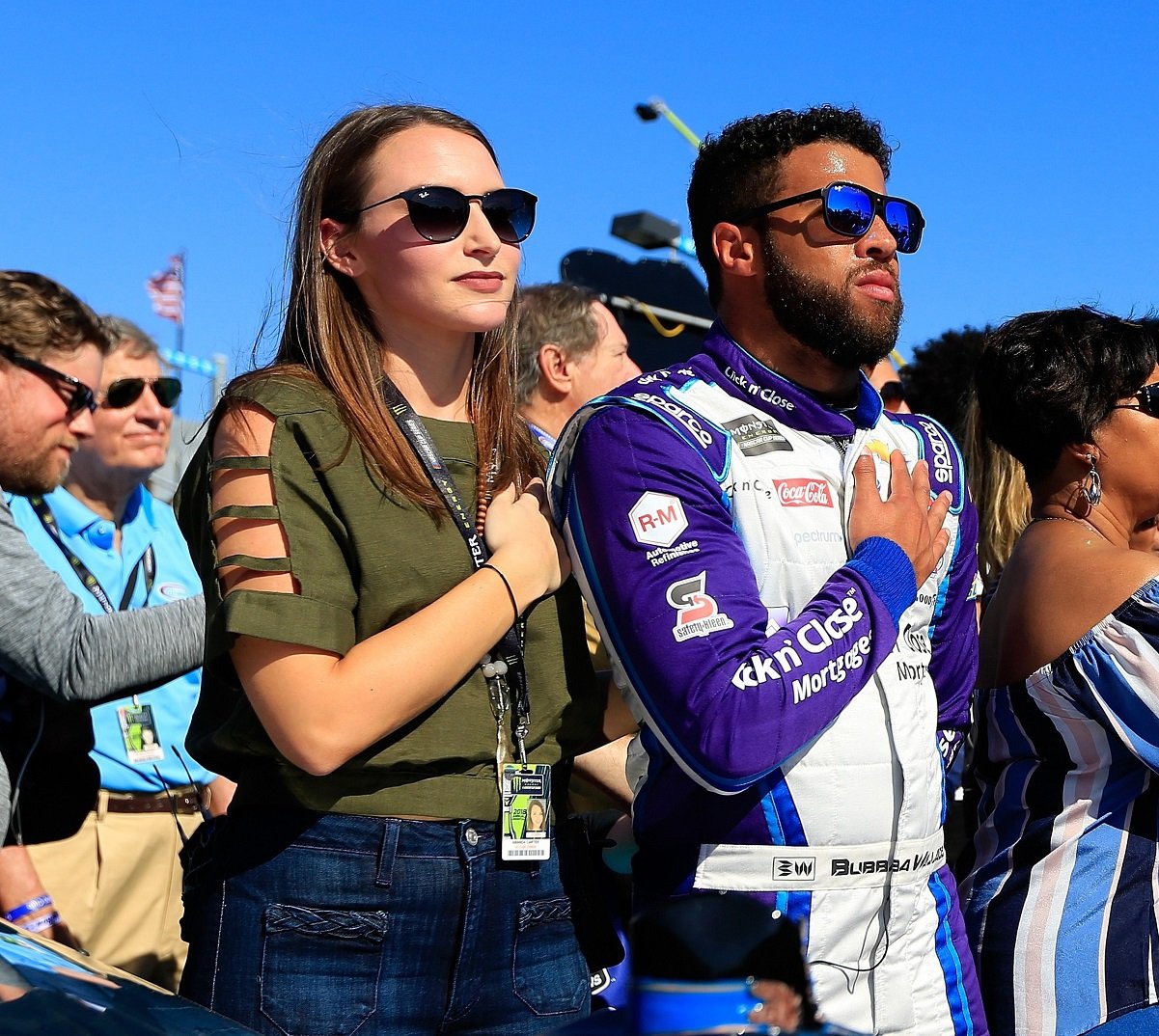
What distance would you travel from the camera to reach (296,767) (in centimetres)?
190

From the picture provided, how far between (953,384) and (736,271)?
13.4 feet

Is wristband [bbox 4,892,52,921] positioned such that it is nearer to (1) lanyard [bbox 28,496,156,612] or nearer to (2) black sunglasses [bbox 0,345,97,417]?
(1) lanyard [bbox 28,496,156,612]

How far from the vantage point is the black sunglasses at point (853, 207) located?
234cm

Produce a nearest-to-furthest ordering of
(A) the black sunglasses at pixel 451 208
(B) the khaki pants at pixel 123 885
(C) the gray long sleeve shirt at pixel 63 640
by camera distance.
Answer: (A) the black sunglasses at pixel 451 208
(C) the gray long sleeve shirt at pixel 63 640
(B) the khaki pants at pixel 123 885

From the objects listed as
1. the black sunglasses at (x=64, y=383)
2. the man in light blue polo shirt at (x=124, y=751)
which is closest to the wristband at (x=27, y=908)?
the man in light blue polo shirt at (x=124, y=751)

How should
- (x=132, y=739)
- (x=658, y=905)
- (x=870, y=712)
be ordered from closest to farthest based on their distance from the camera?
(x=658, y=905) → (x=870, y=712) → (x=132, y=739)

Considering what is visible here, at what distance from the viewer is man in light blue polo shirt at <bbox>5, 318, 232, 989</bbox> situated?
141 inches

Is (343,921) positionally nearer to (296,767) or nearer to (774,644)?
(296,767)

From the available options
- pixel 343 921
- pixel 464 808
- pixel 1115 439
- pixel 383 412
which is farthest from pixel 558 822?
pixel 1115 439

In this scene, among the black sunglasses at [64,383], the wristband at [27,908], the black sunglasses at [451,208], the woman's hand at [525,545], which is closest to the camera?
the woman's hand at [525,545]

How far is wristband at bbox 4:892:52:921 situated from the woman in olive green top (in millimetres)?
1260

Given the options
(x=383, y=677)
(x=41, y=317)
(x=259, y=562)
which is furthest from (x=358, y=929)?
(x=41, y=317)

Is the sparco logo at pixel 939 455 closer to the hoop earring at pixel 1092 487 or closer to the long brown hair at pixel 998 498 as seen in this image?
the hoop earring at pixel 1092 487

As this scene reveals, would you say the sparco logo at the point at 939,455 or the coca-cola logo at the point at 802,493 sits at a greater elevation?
the sparco logo at the point at 939,455
